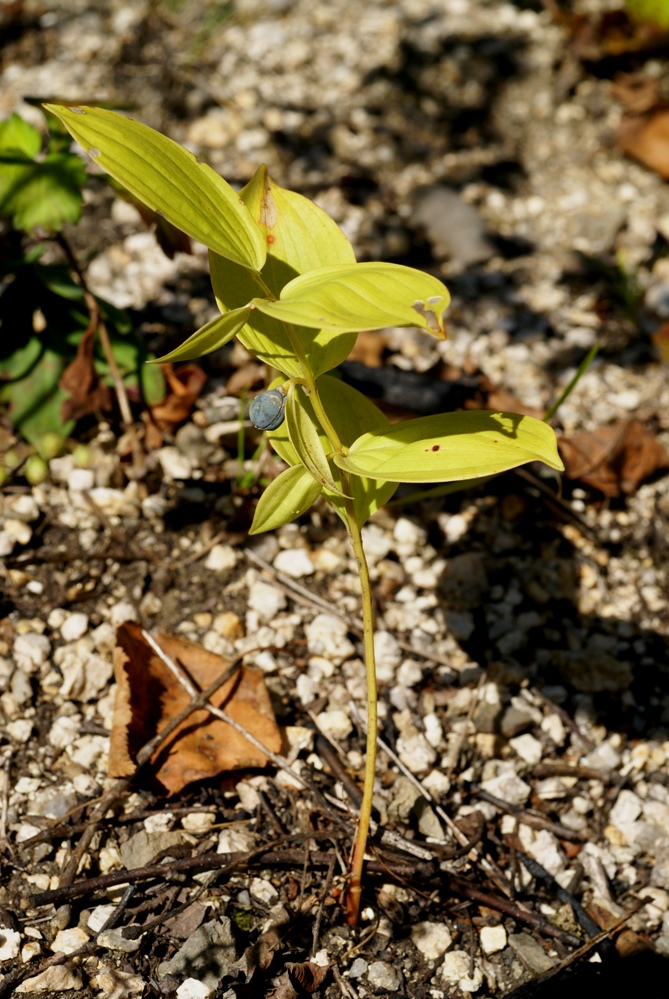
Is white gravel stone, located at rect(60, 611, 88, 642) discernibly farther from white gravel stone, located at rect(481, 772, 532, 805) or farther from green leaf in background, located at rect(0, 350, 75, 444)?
white gravel stone, located at rect(481, 772, 532, 805)

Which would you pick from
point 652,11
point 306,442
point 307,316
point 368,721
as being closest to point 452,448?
point 306,442

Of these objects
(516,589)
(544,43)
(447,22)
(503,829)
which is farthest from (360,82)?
(503,829)

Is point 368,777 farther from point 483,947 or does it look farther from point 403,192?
point 403,192

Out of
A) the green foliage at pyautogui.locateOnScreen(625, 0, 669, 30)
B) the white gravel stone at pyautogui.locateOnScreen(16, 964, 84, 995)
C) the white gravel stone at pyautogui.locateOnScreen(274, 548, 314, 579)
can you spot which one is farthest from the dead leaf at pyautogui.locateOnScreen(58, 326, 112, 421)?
the green foliage at pyautogui.locateOnScreen(625, 0, 669, 30)

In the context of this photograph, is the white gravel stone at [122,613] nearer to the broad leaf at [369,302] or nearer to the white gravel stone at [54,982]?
the white gravel stone at [54,982]

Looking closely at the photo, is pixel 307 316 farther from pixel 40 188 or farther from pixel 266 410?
pixel 40 188
